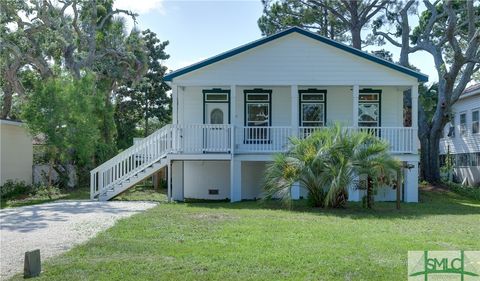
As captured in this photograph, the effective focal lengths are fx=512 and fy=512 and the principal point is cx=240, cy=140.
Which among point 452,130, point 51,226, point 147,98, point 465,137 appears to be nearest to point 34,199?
point 51,226

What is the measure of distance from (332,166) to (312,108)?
5942 mm

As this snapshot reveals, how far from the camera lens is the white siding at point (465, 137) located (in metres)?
28.2

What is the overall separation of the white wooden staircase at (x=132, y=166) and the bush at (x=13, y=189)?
4.65 m

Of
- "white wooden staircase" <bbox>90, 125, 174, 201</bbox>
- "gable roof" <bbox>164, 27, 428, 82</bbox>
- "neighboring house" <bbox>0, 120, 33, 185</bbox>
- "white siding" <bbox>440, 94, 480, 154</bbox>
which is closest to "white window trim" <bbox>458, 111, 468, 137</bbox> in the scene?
"white siding" <bbox>440, 94, 480, 154</bbox>

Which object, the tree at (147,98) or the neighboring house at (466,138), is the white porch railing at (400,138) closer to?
the neighboring house at (466,138)

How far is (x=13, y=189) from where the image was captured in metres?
20.2

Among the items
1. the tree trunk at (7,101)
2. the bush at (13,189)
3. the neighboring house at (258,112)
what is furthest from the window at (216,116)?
the tree trunk at (7,101)

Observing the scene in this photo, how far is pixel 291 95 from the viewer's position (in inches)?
734

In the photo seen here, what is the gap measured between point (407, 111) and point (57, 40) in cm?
1867

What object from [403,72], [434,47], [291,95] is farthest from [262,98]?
[434,47]

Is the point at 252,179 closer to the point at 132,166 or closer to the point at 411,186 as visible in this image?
the point at 132,166

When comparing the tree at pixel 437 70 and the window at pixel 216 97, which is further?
the tree at pixel 437 70

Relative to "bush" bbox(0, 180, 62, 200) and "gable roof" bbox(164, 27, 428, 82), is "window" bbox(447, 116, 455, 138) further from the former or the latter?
"bush" bbox(0, 180, 62, 200)

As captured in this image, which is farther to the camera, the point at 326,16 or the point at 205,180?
the point at 326,16
